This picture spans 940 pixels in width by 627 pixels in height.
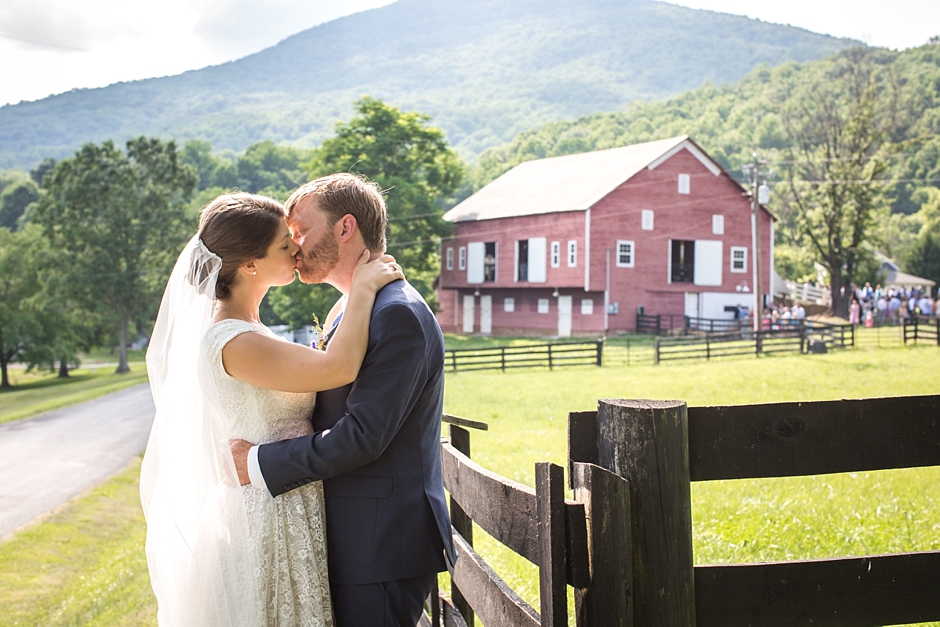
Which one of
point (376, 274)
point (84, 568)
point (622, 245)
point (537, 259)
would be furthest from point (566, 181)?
point (376, 274)

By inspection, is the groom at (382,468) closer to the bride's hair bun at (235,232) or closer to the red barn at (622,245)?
the bride's hair bun at (235,232)

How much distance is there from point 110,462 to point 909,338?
78.0 ft

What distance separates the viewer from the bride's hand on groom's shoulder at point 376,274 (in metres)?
2.71

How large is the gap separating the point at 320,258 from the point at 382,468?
0.78 meters

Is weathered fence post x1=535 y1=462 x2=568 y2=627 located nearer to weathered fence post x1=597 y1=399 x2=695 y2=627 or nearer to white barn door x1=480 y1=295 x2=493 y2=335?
weathered fence post x1=597 y1=399 x2=695 y2=627

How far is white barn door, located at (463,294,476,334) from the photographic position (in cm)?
4338

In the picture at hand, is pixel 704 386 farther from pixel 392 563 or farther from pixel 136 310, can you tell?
pixel 136 310

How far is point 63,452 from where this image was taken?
Answer: 18375 mm

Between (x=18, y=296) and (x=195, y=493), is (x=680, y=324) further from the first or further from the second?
(x=195, y=493)

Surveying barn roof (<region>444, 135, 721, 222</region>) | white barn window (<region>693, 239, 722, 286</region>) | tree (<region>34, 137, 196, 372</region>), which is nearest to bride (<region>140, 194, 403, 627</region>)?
barn roof (<region>444, 135, 721, 222</region>)

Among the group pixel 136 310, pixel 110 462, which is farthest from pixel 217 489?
pixel 136 310

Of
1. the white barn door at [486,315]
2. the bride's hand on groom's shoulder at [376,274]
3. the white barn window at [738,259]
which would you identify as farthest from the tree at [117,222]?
the bride's hand on groom's shoulder at [376,274]

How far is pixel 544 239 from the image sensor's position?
37.9 meters

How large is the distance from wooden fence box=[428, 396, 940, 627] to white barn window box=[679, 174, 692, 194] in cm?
3667
